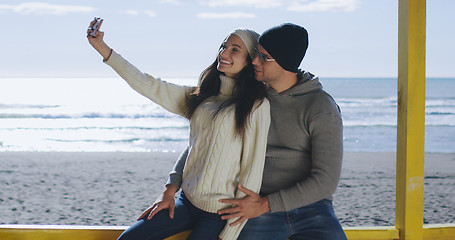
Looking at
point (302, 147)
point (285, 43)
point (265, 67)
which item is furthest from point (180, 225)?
point (285, 43)

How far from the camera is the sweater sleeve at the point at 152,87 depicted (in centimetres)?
204

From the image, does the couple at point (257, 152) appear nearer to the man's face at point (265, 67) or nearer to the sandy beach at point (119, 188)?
the man's face at point (265, 67)

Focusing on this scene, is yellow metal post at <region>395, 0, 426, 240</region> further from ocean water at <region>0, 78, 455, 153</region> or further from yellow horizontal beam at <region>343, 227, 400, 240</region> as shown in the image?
ocean water at <region>0, 78, 455, 153</region>

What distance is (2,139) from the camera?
1123 cm

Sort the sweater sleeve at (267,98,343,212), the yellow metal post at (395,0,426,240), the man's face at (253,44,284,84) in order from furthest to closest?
the yellow metal post at (395,0,426,240) < the man's face at (253,44,284,84) < the sweater sleeve at (267,98,343,212)

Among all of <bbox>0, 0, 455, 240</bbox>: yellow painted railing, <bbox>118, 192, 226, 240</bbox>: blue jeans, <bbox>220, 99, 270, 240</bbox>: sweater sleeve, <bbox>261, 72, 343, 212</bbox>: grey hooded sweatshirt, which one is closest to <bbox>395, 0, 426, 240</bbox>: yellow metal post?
<bbox>0, 0, 455, 240</bbox>: yellow painted railing

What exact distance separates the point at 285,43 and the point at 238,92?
282 mm

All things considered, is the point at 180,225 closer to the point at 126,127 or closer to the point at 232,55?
the point at 232,55

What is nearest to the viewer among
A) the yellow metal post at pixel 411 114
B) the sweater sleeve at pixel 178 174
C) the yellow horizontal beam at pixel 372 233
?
the sweater sleeve at pixel 178 174

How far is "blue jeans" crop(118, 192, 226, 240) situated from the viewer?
1.88 meters

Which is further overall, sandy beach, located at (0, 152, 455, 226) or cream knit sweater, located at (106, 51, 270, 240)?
sandy beach, located at (0, 152, 455, 226)

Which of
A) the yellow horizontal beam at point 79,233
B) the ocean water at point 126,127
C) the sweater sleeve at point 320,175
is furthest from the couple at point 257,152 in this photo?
the ocean water at point 126,127

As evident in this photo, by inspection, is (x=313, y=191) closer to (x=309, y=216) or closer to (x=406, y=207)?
(x=309, y=216)

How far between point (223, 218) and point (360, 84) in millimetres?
30198
